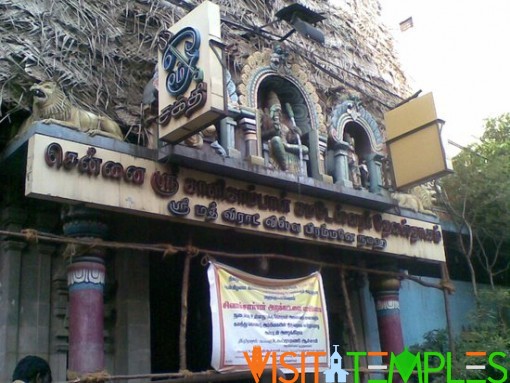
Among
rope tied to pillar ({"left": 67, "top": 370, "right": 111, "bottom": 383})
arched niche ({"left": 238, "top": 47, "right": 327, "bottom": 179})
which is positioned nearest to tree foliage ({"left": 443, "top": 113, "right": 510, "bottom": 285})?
arched niche ({"left": 238, "top": 47, "right": 327, "bottom": 179})

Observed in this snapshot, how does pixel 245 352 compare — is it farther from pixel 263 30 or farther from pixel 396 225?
pixel 263 30

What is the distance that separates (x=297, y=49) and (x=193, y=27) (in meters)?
4.22

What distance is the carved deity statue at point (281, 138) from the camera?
10344 millimetres

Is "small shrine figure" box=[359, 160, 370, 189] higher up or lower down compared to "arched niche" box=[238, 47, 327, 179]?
lower down

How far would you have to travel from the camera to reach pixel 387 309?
11.8 meters

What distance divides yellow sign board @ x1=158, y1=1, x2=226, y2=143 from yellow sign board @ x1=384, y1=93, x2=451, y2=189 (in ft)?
14.9

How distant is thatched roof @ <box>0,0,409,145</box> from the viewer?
8656 millimetres

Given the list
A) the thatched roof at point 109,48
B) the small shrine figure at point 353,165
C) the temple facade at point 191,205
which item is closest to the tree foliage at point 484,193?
the temple facade at point 191,205

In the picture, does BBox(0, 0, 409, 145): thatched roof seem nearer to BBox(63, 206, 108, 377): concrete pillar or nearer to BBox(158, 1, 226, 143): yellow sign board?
BBox(158, 1, 226, 143): yellow sign board

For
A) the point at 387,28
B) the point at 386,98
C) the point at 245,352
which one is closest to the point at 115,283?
the point at 245,352

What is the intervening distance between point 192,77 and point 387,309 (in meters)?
5.81

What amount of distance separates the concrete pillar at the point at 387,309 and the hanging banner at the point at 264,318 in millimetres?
2458

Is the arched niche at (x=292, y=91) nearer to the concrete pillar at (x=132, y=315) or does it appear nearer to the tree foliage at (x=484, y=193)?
the concrete pillar at (x=132, y=315)

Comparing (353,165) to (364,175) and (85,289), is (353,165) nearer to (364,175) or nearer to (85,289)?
(364,175)
